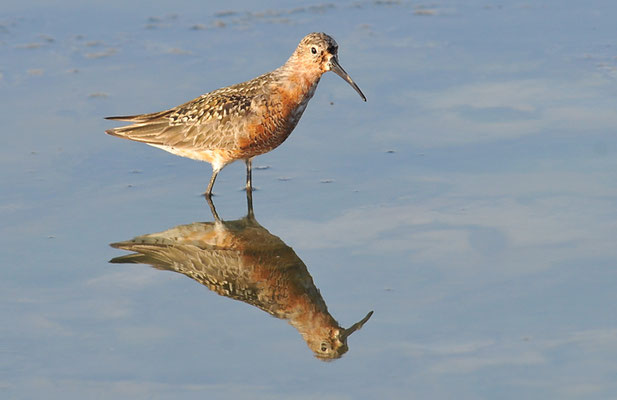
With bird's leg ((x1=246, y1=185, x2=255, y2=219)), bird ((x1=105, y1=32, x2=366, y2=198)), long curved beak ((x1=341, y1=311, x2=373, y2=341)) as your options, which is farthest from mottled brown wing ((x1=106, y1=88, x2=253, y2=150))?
long curved beak ((x1=341, y1=311, x2=373, y2=341))

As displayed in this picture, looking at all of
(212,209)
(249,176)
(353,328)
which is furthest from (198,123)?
→ (353,328)

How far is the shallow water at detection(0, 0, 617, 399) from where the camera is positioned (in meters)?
6.39

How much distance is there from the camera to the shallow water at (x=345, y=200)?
252 inches

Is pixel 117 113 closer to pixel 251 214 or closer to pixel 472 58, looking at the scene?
pixel 251 214

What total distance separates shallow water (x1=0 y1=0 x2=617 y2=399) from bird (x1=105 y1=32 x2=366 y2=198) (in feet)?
1.10

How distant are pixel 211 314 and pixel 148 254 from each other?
3.92ft

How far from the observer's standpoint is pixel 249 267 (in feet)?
25.8

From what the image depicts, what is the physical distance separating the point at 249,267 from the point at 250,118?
72.8 inches

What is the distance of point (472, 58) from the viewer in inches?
458

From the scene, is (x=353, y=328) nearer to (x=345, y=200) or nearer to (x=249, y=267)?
(x=249, y=267)

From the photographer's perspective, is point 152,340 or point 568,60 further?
point 568,60

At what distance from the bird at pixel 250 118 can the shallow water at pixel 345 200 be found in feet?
1.10

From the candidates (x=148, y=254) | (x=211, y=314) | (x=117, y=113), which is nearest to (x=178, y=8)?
(x=117, y=113)

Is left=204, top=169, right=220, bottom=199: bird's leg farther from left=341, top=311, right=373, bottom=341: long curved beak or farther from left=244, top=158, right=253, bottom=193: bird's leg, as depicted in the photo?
left=341, top=311, right=373, bottom=341: long curved beak
